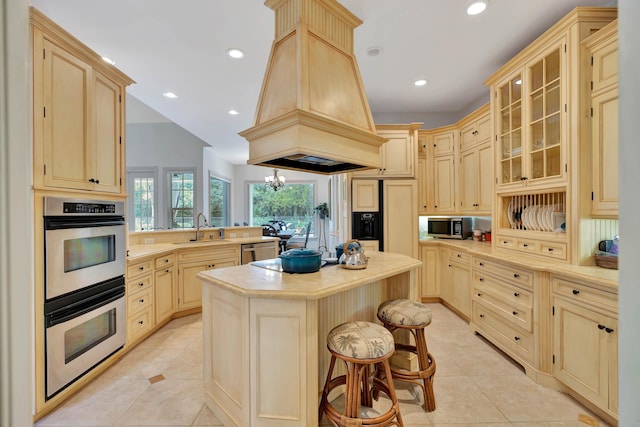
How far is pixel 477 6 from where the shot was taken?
2238 mm

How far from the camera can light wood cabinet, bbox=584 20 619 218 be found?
6.43 feet

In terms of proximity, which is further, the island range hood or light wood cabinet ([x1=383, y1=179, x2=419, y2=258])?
light wood cabinet ([x1=383, y1=179, x2=419, y2=258])

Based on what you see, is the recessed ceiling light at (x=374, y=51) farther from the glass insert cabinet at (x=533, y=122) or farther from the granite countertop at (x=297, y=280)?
the granite countertop at (x=297, y=280)

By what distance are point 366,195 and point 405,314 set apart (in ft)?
7.18

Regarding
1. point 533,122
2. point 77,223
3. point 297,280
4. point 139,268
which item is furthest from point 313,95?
point 139,268

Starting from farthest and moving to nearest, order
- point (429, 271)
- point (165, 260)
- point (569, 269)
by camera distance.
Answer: point (429, 271) → point (165, 260) → point (569, 269)

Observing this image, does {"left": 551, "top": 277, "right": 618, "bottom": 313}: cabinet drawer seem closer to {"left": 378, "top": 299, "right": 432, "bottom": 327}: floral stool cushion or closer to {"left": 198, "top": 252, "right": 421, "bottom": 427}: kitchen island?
{"left": 378, "top": 299, "right": 432, "bottom": 327}: floral stool cushion

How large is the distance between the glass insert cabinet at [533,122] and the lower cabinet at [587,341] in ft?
3.02

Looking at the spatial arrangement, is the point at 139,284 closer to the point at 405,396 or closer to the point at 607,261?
the point at 405,396

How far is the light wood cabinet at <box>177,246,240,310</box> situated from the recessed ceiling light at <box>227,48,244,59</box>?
2345mm

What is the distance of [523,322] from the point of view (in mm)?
2389

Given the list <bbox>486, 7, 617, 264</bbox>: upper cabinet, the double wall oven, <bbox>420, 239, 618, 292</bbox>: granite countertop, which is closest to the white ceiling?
<bbox>486, 7, 617, 264</bbox>: upper cabinet

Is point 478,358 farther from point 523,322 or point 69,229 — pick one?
point 69,229

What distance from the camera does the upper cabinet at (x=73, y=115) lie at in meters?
1.89
